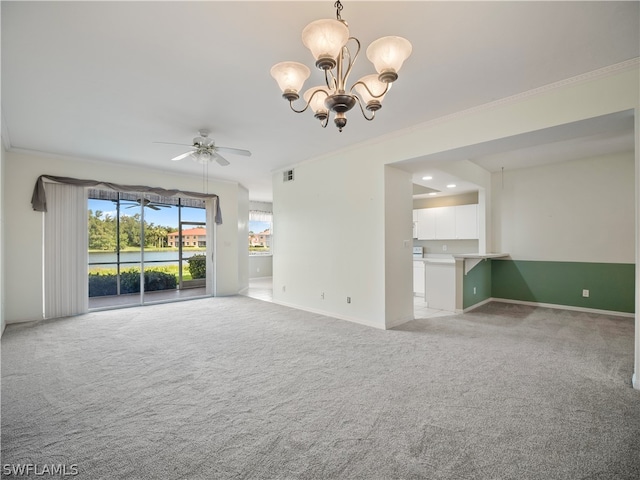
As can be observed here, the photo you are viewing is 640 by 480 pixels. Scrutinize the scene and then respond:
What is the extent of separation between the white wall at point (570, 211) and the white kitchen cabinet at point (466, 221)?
17.8 inches

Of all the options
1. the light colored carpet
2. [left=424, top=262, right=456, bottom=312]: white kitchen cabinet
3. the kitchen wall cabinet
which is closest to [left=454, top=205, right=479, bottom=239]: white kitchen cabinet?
the kitchen wall cabinet

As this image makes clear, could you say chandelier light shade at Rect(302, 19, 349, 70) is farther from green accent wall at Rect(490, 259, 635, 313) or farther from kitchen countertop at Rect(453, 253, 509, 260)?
green accent wall at Rect(490, 259, 635, 313)

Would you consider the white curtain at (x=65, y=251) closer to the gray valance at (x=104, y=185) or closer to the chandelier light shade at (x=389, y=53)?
the gray valance at (x=104, y=185)

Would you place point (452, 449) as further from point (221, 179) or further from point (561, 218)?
point (221, 179)

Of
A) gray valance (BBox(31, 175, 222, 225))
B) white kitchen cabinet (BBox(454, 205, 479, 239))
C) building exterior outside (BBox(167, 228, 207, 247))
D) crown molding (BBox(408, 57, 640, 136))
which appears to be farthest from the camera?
building exterior outside (BBox(167, 228, 207, 247))

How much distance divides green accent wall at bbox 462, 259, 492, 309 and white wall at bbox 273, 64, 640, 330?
65 centimetres

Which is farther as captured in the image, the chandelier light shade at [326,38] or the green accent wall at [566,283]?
the green accent wall at [566,283]

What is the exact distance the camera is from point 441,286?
5652 millimetres

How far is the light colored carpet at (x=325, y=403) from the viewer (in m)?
1.75

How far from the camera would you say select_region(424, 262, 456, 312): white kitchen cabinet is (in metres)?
5.48

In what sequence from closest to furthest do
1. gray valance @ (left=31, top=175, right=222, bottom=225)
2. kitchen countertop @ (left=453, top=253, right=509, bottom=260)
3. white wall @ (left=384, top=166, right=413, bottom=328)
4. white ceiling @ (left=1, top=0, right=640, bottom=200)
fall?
white ceiling @ (left=1, top=0, right=640, bottom=200) → white wall @ (left=384, top=166, right=413, bottom=328) → gray valance @ (left=31, top=175, right=222, bottom=225) → kitchen countertop @ (left=453, top=253, right=509, bottom=260)

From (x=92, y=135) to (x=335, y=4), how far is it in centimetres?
406

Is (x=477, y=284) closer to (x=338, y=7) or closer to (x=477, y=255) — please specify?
(x=477, y=255)

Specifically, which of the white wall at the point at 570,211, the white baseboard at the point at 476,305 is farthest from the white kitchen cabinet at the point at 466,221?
the white baseboard at the point at 476,305
